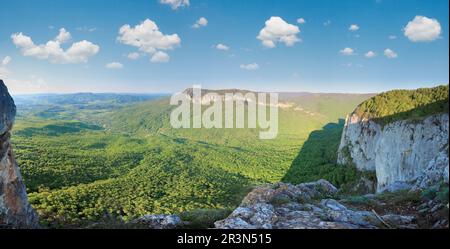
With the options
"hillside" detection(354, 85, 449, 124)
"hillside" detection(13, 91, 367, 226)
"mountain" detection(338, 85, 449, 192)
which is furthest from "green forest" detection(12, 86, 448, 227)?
"mountain" detection(338, 85, 449, 192)

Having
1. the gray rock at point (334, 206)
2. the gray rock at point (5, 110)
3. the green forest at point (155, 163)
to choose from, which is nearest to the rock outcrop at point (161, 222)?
the green forest at point (155, 163)

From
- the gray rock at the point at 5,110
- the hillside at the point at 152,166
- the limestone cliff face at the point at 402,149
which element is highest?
the gray rock at the point at 5,110

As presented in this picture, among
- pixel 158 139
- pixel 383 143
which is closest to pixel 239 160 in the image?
pixel 158 139

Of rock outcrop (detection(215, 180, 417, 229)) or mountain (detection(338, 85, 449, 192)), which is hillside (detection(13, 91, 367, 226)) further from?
rock outcrop (detection(215, 180, 417, 229))

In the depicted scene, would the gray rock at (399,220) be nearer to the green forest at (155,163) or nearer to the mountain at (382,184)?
the mountain at (382,184)
